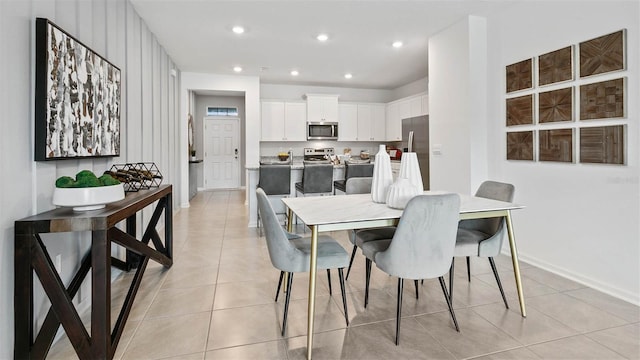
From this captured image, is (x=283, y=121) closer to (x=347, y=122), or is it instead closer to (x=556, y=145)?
(x=347, y=122)

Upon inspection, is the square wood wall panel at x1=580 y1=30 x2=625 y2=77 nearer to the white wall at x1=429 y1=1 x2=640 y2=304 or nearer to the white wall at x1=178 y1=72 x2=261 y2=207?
the white wall at x1=429 y1=1 x2=640 y2=304

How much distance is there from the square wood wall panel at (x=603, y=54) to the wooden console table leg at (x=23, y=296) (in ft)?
12.6

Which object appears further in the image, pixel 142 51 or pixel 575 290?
pixel 142 51

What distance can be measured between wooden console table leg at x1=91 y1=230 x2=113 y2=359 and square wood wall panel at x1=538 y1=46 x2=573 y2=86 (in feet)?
11.7

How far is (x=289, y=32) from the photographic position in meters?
4.08

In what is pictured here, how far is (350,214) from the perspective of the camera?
1881 millimetres

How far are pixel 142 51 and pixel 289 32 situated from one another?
1752 mm

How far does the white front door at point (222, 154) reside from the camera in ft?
28.9

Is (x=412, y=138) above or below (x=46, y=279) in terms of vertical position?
above

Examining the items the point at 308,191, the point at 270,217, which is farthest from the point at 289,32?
the point at 270,217

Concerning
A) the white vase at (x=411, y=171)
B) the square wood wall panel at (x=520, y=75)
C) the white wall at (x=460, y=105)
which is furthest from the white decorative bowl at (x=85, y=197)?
the square wood wall panel at (x=520, y=75)

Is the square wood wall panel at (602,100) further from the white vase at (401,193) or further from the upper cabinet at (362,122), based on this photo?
the upper cabinet at (362,122)

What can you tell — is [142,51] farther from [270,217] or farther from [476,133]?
[476,133]

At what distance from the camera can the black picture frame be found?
5.65 feet
